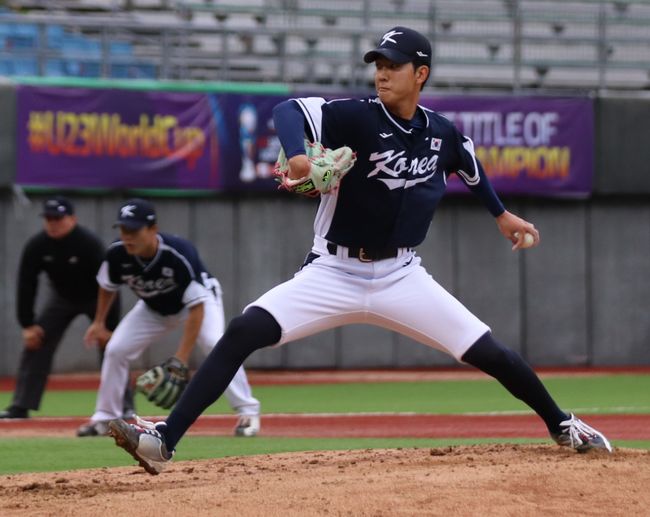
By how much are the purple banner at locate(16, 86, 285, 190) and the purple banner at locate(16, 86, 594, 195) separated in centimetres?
1

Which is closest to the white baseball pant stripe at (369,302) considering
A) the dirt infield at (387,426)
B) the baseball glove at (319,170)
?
the baseball glove at (319,170)

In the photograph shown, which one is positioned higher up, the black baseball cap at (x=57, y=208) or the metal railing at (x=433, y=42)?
the metal railing at (x=433, y=42)

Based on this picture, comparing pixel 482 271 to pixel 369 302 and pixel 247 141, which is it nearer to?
pixel 247 141

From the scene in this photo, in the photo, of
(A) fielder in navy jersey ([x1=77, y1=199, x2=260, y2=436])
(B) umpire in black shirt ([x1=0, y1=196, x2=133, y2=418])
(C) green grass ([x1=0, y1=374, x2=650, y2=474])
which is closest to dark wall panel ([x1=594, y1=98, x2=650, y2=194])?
(C) green grass ([x1=0, y1=374, x2=650, y2=474])

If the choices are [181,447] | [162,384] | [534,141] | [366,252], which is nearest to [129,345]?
[181,447]

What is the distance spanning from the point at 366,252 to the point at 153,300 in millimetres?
3702

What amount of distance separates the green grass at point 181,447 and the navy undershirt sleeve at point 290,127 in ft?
8.20

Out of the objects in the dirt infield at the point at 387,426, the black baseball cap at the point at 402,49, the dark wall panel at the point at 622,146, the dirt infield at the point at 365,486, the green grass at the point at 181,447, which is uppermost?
the dark wall panel at the point at 622,146

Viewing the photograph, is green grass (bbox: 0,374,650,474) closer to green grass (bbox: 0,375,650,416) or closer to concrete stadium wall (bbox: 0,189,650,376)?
green grass (bbox: 0,375,650,416)

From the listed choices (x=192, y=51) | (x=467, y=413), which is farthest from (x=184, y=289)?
(x=192, y=51)

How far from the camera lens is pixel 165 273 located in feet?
28.9

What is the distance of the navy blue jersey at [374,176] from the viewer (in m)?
5.62

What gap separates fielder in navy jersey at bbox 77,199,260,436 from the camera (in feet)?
28.4

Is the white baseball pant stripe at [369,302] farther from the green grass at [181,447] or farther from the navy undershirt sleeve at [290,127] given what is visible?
the green grass at [181,447]
